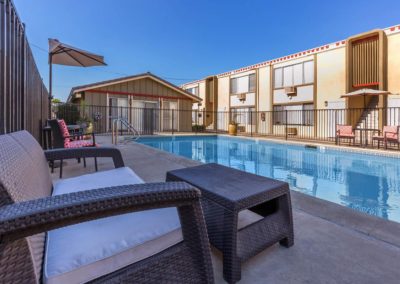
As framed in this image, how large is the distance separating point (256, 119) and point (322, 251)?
1458 centimetres

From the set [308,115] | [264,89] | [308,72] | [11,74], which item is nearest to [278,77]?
[264,89]

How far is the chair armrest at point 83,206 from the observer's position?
0.61 m

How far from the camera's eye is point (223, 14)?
1650cm

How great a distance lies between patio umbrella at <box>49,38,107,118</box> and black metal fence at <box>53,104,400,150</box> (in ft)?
9.52

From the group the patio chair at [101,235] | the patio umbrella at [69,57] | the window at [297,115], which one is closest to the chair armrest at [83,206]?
the patio chair at [101,235]

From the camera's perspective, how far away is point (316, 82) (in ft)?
41.7

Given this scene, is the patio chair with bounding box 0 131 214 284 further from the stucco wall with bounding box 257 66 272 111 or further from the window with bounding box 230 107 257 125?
the window with bounding box 230 107 257 125

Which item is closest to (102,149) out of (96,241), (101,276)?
(96,241)

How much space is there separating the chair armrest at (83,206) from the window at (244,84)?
53.1 ft

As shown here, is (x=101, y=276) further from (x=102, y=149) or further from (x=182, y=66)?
(x=182, y=66)

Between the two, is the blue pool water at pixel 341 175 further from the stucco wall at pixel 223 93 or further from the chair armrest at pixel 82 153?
the stucco wall at pixel 223 93

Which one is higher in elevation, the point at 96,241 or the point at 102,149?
the point at 102,149

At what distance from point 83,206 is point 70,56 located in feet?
22.0

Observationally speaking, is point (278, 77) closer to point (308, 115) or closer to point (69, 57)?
point (308, 115)
